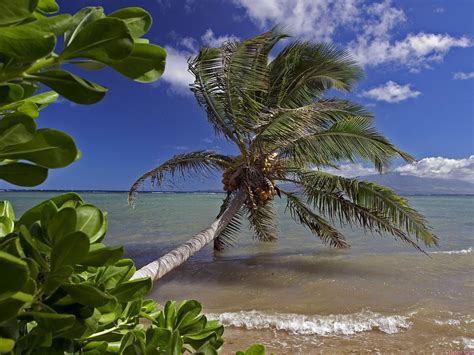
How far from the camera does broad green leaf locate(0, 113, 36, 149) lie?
438 millimetres

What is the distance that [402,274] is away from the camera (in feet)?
25.8

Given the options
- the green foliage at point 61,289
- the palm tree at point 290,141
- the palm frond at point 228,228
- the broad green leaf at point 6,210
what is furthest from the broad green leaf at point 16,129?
the palm frond at point 228,228

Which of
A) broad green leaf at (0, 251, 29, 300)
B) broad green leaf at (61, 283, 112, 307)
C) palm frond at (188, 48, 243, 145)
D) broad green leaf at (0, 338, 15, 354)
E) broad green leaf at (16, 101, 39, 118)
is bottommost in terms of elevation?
broad green leaf at (0, 338, 15, 354)

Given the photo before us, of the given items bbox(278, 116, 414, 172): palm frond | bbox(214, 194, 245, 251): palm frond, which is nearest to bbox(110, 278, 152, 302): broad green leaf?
bbox(278, 116, 414, 172): palm frond

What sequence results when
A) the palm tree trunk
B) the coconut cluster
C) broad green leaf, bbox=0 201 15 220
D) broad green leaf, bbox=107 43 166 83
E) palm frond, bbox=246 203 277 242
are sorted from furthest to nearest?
palm frond, bbox=246 203 277 242, the coconut cluster, the palm tree trunk, broad green leaf, bbox=0 201 15 220, broad green leaf, bbox=107 43 166 83

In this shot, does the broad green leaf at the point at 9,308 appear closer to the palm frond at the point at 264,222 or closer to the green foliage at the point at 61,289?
the green foliage at the point at 61,289

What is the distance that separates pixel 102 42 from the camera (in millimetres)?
432

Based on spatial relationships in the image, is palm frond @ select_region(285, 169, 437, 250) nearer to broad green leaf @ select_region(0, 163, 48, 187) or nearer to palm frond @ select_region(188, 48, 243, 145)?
palm frond @ select_region(188, 48, 243, 145)

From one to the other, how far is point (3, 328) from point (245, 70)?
7.25 m

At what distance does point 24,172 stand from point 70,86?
0.50 ft

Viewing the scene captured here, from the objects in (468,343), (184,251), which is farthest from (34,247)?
(184,251)

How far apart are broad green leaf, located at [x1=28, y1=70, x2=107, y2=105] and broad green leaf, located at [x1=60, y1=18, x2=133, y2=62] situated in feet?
0.07

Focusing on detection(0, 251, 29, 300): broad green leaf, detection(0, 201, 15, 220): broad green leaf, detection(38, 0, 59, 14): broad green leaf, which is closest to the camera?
detection(0, 251, 29, 300): broad green leaf

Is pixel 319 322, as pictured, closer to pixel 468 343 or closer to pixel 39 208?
pixel 468 343
